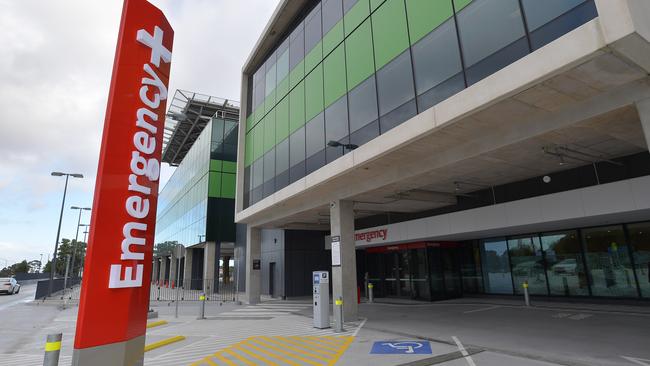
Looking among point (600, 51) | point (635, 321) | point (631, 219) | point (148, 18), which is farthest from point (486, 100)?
point (631, 219)

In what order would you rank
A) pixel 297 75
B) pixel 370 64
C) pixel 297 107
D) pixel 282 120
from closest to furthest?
pixel 370 64 → pixel 297 107 → pixel 297 75 → pixel 282 120

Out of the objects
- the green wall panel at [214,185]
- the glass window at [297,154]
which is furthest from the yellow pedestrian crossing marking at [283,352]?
the green wall panel at [214,185]

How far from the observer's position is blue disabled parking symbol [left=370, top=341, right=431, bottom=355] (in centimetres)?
884

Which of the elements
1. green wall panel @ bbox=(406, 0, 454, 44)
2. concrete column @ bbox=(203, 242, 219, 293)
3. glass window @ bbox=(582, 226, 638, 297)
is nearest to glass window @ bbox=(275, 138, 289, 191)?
green wall panel @ bbox=(406, 0, 454, 44)

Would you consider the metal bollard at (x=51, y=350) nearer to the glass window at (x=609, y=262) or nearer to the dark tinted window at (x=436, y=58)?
the dark tinted window at (x=436, y=58)

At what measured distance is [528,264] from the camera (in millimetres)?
18375

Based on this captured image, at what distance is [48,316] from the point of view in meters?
18.2

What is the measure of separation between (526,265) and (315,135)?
12384 millimetres

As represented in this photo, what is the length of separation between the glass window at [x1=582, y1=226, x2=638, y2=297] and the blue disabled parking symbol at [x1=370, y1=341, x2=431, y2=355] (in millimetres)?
10699

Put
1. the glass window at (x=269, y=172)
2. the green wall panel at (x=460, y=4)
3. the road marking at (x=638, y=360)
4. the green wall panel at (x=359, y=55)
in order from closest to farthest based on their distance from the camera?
the road marking at (x=638, y=360), the green wall panel at (x=460, y=4), the green wall panel at (x=359, y=55), the glass window at (x=269, y=172)

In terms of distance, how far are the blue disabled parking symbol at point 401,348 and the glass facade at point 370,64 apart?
6.52 m

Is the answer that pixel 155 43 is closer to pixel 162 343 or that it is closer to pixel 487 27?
pixel 487 27

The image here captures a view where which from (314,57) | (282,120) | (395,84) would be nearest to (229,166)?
(282,120)

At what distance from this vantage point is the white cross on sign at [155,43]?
19.1 ft
